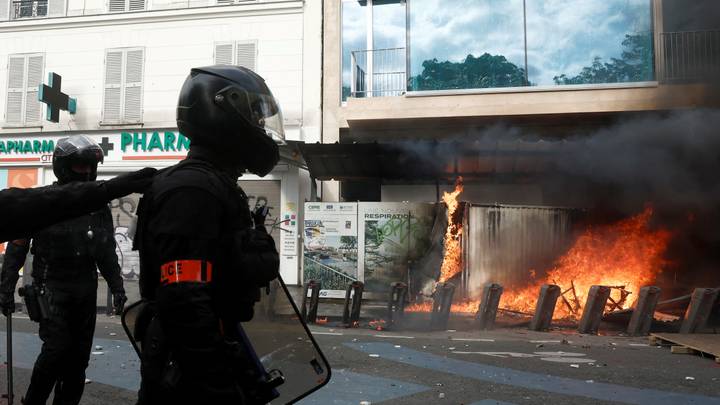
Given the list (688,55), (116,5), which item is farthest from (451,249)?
(116,5)

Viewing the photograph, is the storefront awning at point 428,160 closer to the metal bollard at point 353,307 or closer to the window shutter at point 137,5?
the metal bollard at point 353,307

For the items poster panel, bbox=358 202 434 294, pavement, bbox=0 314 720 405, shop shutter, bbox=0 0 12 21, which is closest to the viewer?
pavement, bbox=0 314 720 405

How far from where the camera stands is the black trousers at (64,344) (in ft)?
10.5

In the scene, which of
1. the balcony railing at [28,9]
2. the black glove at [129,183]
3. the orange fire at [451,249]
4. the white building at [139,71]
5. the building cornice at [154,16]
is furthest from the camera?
the balcony railing at [28,9]

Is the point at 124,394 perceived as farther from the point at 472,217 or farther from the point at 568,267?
the point at 568,267

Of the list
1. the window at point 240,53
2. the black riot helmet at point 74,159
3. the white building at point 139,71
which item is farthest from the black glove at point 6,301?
the window at point 240,53

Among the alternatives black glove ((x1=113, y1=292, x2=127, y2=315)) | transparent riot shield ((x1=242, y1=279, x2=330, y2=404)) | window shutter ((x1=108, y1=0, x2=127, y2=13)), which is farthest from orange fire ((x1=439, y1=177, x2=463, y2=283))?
window shutter ((x1=108, y1=0, x2=127, y2=13))

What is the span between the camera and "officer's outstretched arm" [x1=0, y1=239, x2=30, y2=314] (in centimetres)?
372

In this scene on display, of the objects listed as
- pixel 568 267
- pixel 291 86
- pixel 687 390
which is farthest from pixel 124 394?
pixel 291 86

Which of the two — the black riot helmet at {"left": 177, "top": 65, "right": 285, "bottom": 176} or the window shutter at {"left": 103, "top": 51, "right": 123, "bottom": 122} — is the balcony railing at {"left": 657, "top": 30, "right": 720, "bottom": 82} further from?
the window shutter at {"left": 103, "top": 51, "right": 123, "bottom": 122}

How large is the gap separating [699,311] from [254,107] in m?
7.97

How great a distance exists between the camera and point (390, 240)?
35.2 ft

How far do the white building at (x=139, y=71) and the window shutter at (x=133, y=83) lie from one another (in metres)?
0.03

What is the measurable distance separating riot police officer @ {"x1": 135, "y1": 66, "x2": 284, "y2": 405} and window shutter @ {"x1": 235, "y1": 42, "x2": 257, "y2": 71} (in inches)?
495
